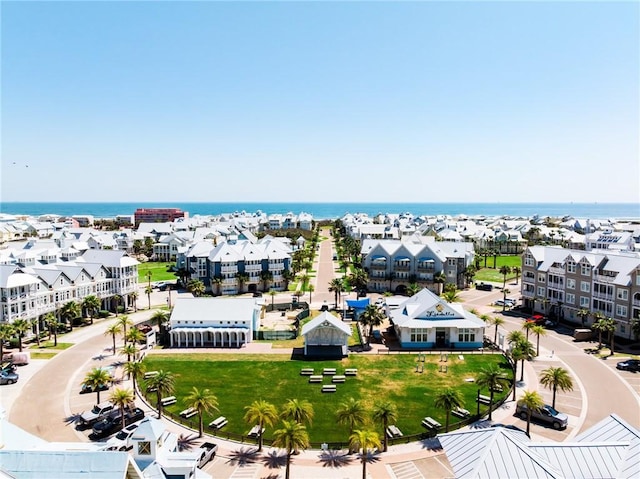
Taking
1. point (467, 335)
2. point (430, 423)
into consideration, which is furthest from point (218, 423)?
point (467, 335)

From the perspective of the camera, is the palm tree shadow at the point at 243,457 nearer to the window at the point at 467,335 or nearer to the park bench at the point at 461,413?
the park bench at the point at 461,413

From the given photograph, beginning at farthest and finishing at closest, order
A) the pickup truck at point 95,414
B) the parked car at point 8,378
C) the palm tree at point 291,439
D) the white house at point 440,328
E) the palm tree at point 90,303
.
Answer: the palm tree at point 90,303
the white house at point 440,328
the parked car at point 8,378
the pickup truck at point 95,414
the palm tree at point 291,439

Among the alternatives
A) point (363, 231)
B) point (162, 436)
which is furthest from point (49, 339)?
point (363, 231)

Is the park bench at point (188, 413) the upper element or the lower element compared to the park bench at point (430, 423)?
lower

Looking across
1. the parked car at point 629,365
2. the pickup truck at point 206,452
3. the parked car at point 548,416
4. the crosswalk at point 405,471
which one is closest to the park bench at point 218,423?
the pickup truck at point 206,452

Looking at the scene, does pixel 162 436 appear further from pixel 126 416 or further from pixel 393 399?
pixel 393 399
